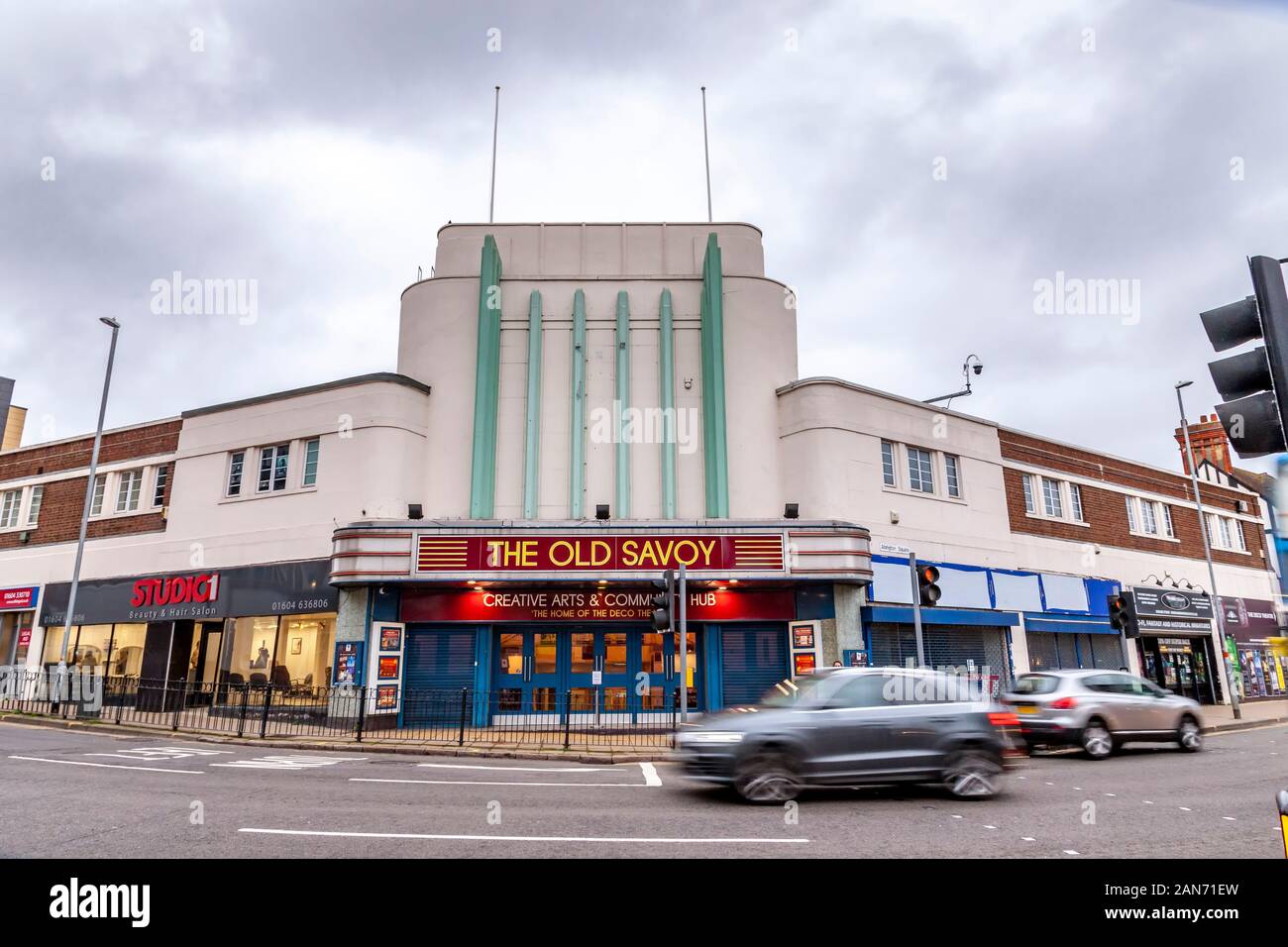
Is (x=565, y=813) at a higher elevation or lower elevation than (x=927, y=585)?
lower

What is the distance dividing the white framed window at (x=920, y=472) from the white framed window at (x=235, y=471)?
19.9 metres

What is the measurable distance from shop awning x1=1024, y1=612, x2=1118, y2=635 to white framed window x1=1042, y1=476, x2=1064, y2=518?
11.6 ft

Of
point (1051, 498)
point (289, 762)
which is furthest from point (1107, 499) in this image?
point (289, 762)

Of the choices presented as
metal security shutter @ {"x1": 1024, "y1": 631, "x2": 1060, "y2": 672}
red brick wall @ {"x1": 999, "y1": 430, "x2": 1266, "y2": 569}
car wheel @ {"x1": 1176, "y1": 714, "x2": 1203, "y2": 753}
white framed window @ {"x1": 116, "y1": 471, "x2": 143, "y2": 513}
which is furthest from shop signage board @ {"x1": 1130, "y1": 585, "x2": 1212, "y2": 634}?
white framed window @ {"x1": 116, "y1": 471, "x2": 143, "y2": 513}

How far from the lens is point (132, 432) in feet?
83.4

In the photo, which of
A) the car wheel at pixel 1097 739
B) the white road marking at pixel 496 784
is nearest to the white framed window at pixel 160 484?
the white road marking at pixel 496 784

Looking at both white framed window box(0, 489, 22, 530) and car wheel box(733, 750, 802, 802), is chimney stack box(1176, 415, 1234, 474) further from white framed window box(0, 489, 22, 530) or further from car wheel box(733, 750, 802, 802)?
white framed window box(0, 489, 22, 530)

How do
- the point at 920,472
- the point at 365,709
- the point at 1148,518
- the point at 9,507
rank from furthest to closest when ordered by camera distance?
the point at 1148,518, the point at 9,507, the point at 920,472, the point at 365,709

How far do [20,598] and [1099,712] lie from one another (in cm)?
3177

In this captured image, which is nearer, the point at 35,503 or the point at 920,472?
the point at 920,472

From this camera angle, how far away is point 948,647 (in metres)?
22.2

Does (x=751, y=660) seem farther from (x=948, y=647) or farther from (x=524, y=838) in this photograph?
(x=524, y=838)

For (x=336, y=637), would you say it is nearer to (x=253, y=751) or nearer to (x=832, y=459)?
(x=253, y=751)
